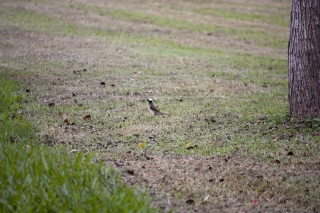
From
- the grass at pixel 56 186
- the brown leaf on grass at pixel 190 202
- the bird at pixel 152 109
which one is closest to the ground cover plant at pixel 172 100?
the brown leaf on grass at pixel 190 202

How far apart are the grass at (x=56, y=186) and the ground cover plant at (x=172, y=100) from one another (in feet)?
1.81

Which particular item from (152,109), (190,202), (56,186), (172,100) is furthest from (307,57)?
(56,186)

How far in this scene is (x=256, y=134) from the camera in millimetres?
7438

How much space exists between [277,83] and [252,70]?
60.1 inches

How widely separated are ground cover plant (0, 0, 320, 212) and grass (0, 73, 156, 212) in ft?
1.81

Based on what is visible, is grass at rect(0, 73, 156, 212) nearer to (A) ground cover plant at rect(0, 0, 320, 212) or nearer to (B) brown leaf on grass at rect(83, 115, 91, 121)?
(A) ground cover plant at rect(0, 0, 320, 212)

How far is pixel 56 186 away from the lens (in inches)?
184

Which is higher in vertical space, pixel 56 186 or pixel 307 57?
pixel 307 57

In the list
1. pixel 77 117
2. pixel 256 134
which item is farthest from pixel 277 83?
pixel 77 117

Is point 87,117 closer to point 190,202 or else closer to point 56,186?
point 190,202

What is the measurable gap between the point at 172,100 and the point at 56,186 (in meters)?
5.33

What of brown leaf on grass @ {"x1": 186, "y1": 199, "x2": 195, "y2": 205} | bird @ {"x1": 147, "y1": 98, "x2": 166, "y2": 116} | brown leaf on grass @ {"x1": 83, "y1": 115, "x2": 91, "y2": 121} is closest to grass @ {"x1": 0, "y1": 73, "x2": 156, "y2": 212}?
brown leaf on grass @ {"x1": 186, "y1": 199, "x2": 195, "y2": 205}

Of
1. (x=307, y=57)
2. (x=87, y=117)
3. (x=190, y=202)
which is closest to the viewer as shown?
(x=190, y=202)

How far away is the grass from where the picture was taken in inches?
176
